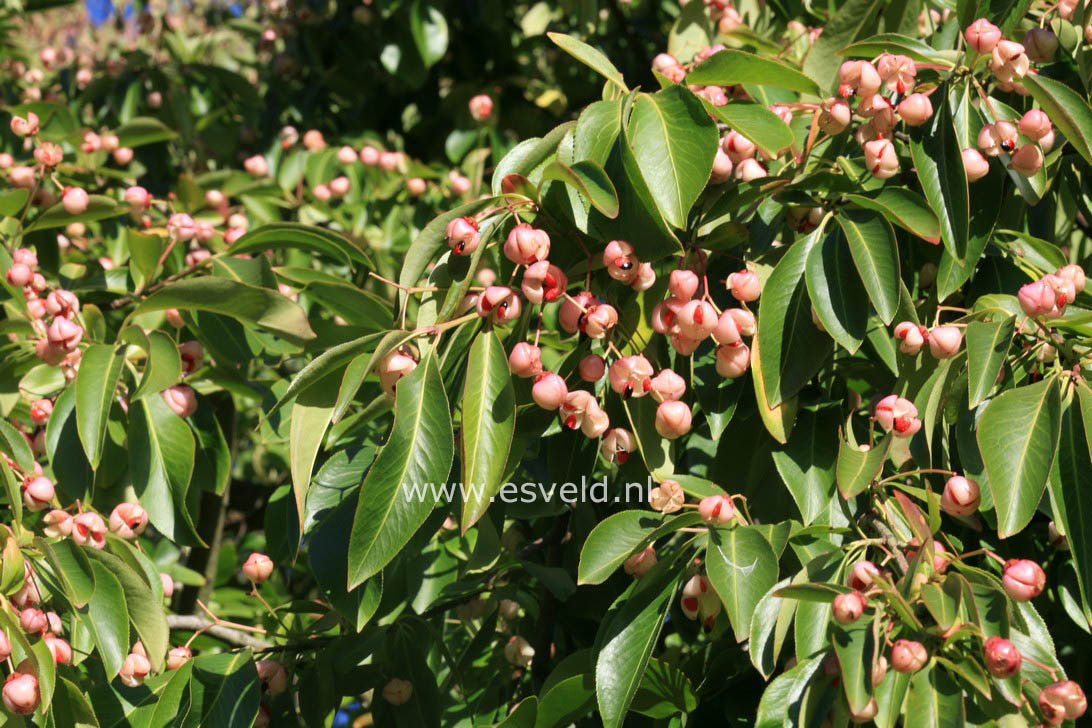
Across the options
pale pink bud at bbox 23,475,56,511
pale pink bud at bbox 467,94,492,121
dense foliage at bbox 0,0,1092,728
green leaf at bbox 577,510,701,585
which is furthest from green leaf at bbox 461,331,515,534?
pale pink bud at bbox 467,94,492,121

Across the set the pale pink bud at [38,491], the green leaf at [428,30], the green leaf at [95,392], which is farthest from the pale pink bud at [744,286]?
the green leaf at [428,30]

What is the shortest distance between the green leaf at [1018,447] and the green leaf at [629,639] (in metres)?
0.36

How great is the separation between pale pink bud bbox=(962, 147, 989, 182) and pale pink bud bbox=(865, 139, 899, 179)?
0.08 metres

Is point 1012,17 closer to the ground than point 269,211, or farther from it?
farther from it

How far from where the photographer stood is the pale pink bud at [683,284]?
1341mm

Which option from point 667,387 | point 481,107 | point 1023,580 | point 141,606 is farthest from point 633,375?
point 481,107

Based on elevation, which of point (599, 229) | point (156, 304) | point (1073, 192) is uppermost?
point (599, 229)

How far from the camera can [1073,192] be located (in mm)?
1835

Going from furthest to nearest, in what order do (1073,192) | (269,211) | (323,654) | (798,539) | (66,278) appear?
1. (269,211)
2. (66,278)
3. (1073,192)
4. (323,654)
5. (798,539)

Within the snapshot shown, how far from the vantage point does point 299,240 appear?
177 cm

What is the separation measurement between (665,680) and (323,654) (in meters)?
0.48

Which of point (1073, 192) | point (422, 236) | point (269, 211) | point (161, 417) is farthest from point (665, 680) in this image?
point (269, 211)

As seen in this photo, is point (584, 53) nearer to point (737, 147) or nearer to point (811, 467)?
point (737, 147)

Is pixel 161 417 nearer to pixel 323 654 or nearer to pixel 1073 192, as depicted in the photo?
pixel 323 654
